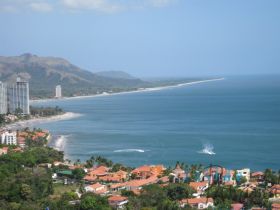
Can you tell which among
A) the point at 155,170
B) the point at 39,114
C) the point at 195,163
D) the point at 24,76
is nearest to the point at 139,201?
the point at 155,170

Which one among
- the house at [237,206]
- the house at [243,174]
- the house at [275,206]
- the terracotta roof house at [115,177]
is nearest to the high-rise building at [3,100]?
the terracotta roof house at [115,177]

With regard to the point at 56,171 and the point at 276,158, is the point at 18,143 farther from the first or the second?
the point at 276,158

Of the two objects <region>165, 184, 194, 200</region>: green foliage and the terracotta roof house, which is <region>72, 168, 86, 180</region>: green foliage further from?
<region>165, 184, 194, 200</region>: green foliage

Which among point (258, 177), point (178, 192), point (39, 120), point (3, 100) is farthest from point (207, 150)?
point (3, 100)

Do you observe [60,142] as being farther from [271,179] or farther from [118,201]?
[118,201]

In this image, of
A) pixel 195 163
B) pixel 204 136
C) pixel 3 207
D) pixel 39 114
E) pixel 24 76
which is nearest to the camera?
pixel 3 207

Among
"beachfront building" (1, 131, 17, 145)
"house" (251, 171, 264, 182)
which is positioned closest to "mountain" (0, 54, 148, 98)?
"beachfront building" (1, 131, 17, 145)

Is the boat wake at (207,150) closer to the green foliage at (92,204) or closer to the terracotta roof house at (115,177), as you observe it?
the terracotta roof house at (115,177)
